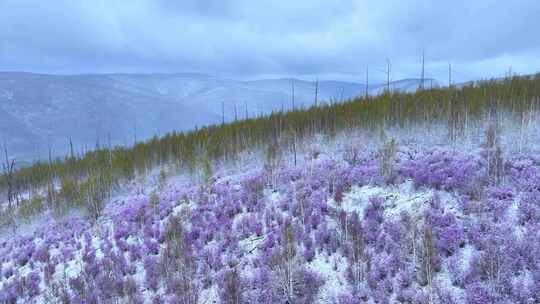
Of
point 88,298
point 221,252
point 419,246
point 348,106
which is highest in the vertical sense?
point 348,106

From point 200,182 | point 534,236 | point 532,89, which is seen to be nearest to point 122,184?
point 200,182

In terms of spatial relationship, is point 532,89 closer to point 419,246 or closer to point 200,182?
point 419,246

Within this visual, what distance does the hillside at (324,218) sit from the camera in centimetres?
571

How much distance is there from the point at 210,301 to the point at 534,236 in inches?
191

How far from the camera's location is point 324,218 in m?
7.49

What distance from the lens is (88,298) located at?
718 centimetres

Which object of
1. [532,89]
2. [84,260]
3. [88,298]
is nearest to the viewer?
[88,298]

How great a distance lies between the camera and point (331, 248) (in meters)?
6.68

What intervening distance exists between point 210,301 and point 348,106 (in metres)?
8.48

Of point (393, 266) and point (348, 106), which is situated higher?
point (348, 106)

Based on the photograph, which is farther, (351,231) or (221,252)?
(221,252)

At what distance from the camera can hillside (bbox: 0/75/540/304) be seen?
5715mm

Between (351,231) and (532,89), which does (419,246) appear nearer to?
(351,231)

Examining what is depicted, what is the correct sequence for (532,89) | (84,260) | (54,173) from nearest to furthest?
(84,260) → (532,89) → (54,173)
